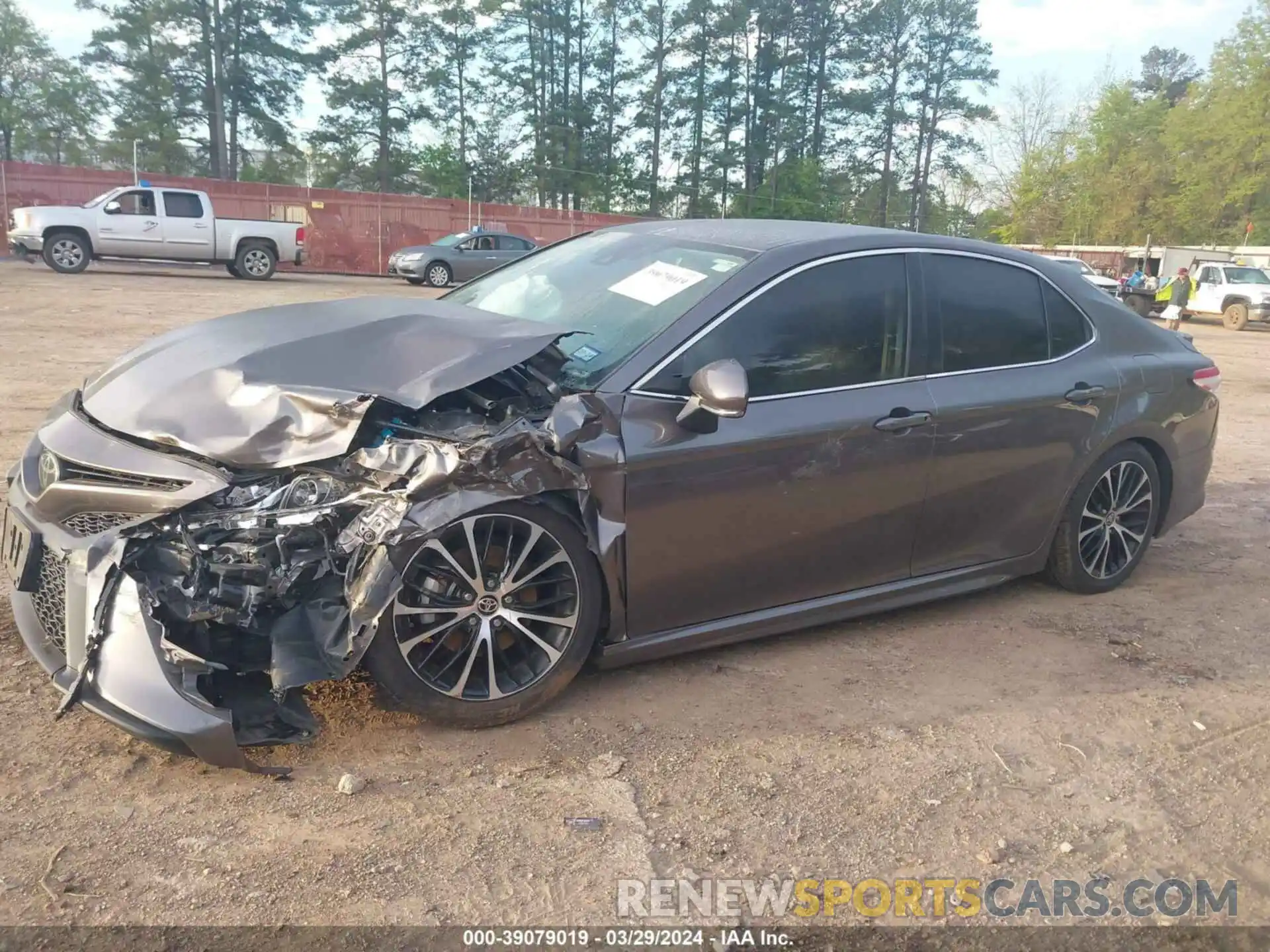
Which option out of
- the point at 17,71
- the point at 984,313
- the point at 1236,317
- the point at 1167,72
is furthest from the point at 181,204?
the point at 1167,72

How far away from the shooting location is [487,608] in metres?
3.09

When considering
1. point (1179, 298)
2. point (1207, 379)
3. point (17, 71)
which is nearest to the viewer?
point (1207, 379)

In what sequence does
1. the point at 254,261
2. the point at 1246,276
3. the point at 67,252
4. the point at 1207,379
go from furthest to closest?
1. the point at 1246,276
2. the point at 254,261
3. the point at 67,252
4. the point at 1207,379

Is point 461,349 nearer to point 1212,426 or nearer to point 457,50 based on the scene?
point 1212,426

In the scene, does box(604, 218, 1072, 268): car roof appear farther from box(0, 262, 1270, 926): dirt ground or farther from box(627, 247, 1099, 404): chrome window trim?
box(0, 262, 1270, 926): dirt ground

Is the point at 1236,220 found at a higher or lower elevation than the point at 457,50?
lower

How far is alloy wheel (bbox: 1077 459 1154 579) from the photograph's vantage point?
4730 millimetres

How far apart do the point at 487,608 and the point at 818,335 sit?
164 cm

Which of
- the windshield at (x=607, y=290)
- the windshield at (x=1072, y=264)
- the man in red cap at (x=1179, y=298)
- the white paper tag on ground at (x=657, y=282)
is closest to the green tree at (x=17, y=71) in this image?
the windshield at (x=1072, y=264)

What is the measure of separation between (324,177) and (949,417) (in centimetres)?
4287

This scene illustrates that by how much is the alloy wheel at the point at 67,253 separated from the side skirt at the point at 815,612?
65.1 feet

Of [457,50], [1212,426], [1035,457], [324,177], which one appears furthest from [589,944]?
[457,50]

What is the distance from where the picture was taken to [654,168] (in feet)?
156

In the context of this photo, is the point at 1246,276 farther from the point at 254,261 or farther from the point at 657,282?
the point at 657,282
